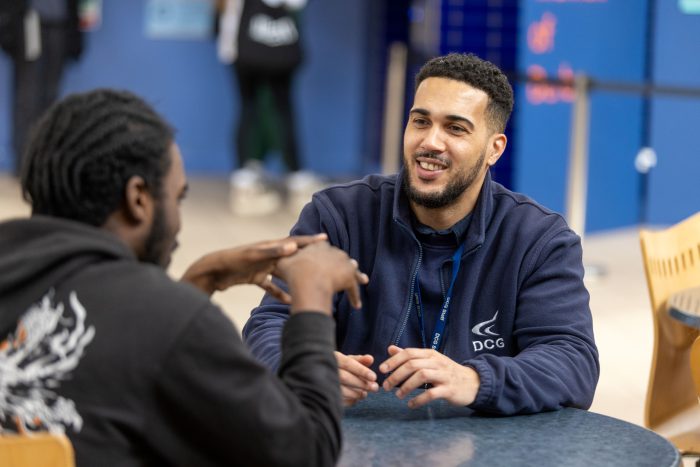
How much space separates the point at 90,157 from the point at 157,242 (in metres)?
0.16

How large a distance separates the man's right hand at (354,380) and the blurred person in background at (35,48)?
675 cm

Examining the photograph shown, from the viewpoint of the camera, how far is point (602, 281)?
250 inches

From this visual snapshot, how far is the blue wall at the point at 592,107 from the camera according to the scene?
7055 millimetres

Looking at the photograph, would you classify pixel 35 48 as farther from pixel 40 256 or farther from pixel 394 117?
pixel 40 256

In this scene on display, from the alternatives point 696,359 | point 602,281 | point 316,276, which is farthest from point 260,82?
point 316,276

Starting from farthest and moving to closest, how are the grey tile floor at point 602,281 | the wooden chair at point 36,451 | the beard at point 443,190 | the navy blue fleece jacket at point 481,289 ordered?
the grey tile floor at point 602,281 → the beard at point 443,190 → the navy blue fleece jacket at point 481,289 → the wooden chair at point 36,451

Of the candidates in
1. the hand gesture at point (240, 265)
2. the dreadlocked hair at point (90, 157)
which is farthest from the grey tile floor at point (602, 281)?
the dreadlocked hair at point (90, 157)

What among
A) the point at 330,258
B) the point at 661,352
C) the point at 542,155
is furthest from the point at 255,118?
the point at 330,258

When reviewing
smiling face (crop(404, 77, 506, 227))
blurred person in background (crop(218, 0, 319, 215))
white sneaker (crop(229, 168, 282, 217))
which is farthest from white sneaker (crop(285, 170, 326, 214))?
smiling face (crop(404, 77, 506, 227))

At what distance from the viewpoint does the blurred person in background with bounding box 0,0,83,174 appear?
848cm

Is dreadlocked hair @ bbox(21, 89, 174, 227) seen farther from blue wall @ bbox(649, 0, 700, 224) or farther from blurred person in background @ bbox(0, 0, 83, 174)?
blurred person in background @ bbox(0, 0, 83, 174)

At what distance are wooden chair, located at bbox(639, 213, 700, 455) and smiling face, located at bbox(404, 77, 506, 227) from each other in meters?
0.58

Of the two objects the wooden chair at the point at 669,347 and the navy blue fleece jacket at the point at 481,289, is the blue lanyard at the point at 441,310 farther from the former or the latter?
the wooden chair at the point at 669,347

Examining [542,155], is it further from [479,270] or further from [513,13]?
[479,270]
